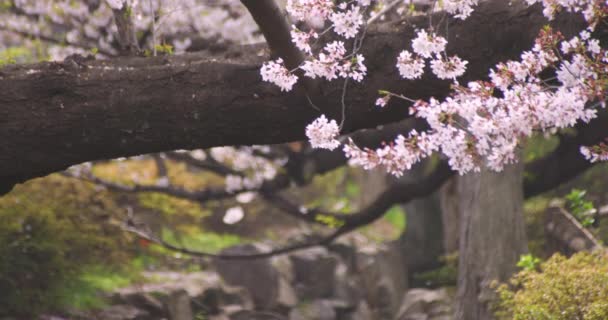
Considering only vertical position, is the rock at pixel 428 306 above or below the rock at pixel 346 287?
below

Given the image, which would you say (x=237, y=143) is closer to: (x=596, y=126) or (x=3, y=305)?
(x=3, y=305)

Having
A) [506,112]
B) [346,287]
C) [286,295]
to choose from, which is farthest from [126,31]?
[346,287]

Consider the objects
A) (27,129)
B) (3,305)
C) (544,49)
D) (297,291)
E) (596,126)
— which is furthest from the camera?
(297,291)

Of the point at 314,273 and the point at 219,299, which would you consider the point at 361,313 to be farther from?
the point at 219,299

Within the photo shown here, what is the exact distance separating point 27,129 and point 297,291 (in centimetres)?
905

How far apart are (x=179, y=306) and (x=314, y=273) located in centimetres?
466

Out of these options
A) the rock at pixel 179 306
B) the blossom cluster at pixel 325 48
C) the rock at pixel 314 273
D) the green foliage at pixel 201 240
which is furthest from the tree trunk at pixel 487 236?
the green foliage at pixel 201 240

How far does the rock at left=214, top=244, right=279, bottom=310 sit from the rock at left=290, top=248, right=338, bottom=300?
1351 millimetres

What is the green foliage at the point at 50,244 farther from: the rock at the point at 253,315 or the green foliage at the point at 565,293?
the green foliage at the point at 565,293

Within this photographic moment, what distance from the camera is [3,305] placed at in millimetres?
7777

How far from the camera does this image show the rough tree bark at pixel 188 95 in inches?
188

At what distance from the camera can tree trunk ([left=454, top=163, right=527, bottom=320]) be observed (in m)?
7.80

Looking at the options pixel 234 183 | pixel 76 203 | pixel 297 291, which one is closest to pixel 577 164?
pixel 234 183

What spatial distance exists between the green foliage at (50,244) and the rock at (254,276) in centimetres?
234
